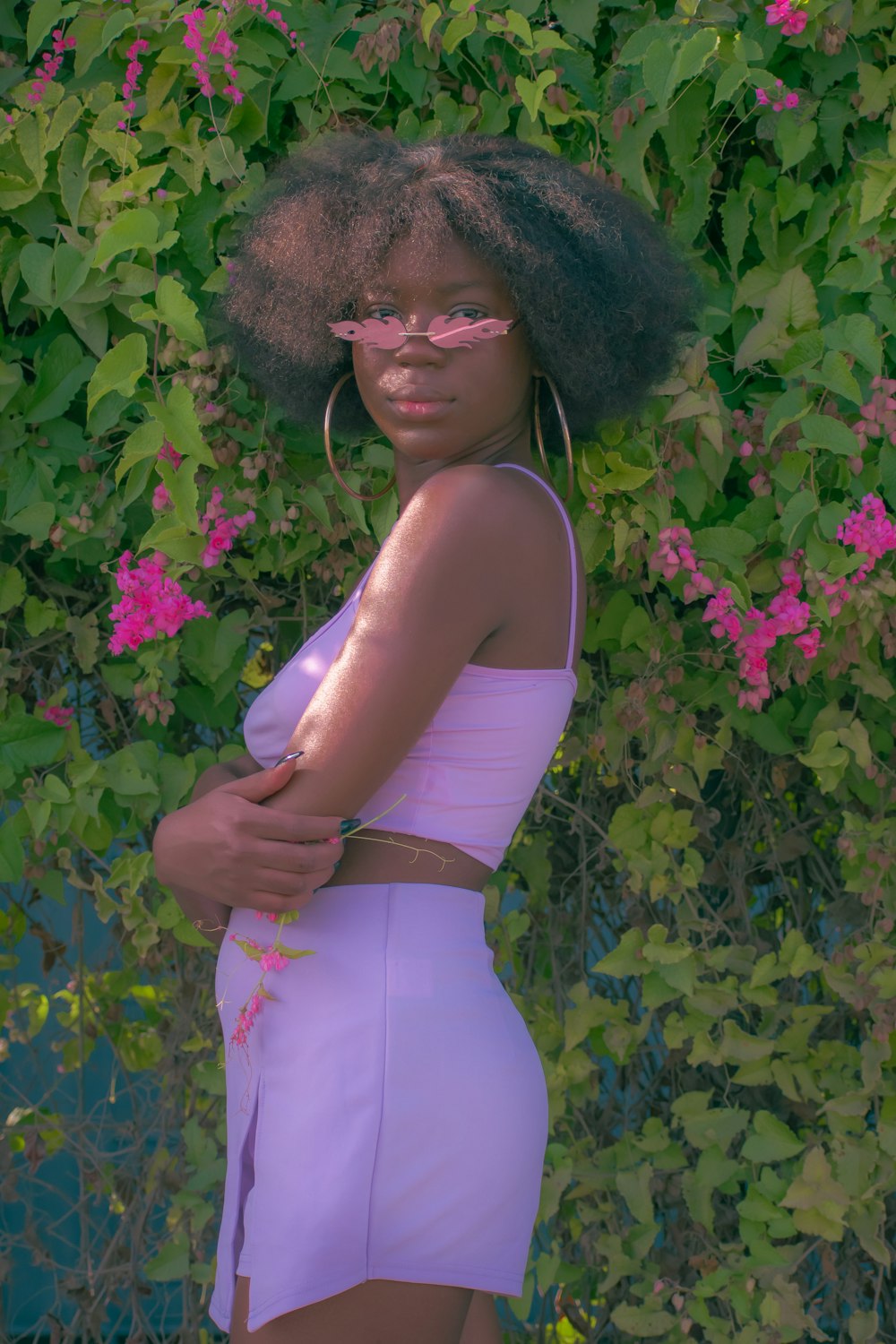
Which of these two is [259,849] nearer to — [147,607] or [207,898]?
[207,898]

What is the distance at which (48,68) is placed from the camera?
2031mm

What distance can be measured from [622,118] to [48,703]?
125 centimetres

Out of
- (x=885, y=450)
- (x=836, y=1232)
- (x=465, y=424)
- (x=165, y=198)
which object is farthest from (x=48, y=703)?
(x=836, y=1232)

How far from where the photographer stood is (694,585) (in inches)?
78.9

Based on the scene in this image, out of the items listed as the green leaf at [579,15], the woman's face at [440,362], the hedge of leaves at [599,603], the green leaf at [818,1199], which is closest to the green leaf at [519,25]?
the hedge of leaves at [599,603]

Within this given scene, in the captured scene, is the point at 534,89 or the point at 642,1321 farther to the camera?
the point at 642,1321

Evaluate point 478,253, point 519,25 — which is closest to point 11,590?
point 478,253

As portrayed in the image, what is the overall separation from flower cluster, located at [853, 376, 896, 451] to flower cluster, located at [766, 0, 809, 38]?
19.2 inches

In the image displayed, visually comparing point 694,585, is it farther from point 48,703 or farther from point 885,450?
point 48,703

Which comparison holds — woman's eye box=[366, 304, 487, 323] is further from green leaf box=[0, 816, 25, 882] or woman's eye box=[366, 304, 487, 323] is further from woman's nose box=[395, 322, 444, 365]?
green leaf box=[0, 816, 25, 882]

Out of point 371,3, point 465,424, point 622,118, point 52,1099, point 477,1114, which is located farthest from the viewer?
point 52,1099

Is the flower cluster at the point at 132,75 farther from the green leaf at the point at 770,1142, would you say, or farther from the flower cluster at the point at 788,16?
the green leaf at the point at 770,1142

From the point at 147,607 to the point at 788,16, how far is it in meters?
1.21

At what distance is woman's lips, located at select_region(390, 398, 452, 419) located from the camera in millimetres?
1600
